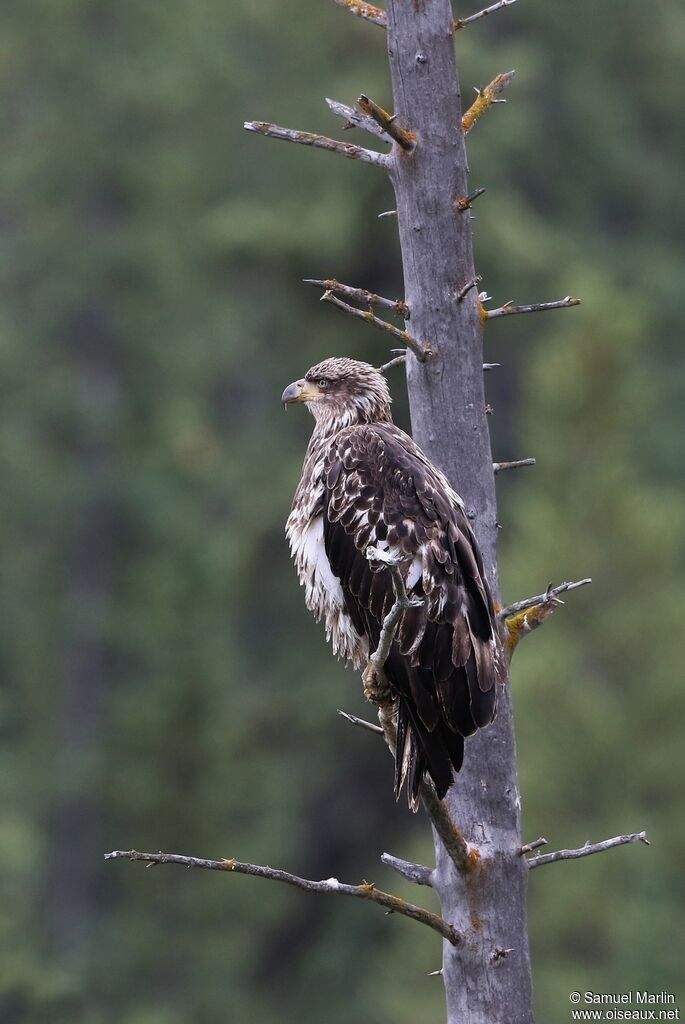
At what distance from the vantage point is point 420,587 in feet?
18.5

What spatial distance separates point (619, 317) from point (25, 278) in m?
8.79

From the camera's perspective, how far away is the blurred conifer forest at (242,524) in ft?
51.5

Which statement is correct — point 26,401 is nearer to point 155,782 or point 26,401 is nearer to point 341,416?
point 155,782

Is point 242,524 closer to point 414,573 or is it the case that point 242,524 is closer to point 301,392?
point 301,392

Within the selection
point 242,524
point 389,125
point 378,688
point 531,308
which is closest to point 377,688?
point 378,688

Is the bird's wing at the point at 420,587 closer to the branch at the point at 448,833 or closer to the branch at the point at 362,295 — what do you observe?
the branch at the point at 448,833

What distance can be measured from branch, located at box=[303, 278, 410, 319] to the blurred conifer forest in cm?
957

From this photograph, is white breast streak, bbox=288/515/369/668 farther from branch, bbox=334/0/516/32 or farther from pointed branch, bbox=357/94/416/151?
branch, bbox=334/0/516/32

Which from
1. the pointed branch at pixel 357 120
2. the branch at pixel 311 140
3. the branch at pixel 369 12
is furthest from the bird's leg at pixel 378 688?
the branch at pixel 369 12

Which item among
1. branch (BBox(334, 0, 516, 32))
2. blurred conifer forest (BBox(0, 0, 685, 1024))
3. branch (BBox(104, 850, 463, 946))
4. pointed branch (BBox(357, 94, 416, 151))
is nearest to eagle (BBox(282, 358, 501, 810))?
branch (BBox(104, 850, 463, 946))

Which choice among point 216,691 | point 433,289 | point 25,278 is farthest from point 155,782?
point 433,289

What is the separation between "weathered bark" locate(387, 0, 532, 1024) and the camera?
5.89 m

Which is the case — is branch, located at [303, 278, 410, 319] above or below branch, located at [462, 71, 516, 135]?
below

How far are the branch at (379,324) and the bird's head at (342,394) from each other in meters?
1.13
